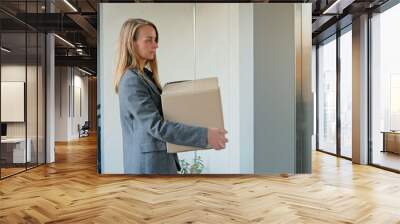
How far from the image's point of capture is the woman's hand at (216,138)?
8.77 feet

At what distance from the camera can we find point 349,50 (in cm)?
948

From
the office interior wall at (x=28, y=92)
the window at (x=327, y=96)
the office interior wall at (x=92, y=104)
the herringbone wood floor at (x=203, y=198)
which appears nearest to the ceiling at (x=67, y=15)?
the office interior wall at (x=28, y=92)

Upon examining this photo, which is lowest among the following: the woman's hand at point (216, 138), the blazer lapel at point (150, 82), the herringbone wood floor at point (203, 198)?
the herringbone wood floor at point (203, 198)

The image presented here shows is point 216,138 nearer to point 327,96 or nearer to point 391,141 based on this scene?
point 391,141

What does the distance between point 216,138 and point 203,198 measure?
266 centimetres

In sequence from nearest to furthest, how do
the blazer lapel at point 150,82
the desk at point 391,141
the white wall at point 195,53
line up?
the blazer lapel at point 150,82, the white wall at point 195,53, the desk at point 391,141

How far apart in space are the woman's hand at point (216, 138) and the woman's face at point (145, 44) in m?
0.73

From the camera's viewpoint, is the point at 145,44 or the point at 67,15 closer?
the point at 145,44

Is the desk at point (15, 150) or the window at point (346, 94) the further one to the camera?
the window at point (346, 94)

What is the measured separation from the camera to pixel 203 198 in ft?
17.0

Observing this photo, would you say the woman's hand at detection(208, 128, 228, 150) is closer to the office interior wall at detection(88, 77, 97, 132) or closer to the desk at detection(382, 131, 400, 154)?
the desk at detection(382, 131, 400, 154)

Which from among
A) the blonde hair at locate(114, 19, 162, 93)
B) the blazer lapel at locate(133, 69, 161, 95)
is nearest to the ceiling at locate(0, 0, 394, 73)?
the blonde hair at locate(114, 19, 162, 93)

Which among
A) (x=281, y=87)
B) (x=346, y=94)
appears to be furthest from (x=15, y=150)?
(x=346, y=94)

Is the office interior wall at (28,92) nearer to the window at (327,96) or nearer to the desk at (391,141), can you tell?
the desk at (391,141)
